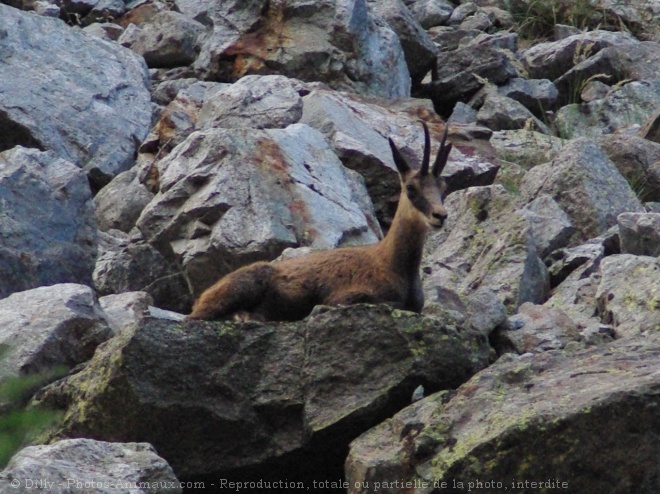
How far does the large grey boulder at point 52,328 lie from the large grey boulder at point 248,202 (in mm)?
2534

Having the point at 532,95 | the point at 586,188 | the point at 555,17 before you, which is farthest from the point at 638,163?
the point at 555,17

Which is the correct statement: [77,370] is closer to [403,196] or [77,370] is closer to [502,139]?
[403,196]

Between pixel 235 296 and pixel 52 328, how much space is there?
54.2 inches

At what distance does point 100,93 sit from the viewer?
714 inches

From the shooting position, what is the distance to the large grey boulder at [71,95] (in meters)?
16.7

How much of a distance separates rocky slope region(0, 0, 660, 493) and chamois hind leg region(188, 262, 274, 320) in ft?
1.24

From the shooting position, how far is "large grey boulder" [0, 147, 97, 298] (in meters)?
12.8

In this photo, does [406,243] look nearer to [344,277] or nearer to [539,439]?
[344,277]

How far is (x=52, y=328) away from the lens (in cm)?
997

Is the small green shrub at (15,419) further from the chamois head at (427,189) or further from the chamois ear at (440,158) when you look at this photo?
the chamois ear at (440,158)

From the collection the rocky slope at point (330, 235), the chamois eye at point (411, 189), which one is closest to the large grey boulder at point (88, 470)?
the rocky slope at point (330, 235)

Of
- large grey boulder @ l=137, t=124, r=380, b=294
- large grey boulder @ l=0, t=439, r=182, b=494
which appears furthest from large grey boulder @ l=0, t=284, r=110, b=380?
large grey boulder @ l=137, t=124, r=380, b=294

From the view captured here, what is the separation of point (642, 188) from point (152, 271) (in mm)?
5952

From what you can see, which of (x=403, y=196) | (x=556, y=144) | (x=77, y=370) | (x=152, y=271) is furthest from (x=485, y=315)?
(x=556, y=144)
